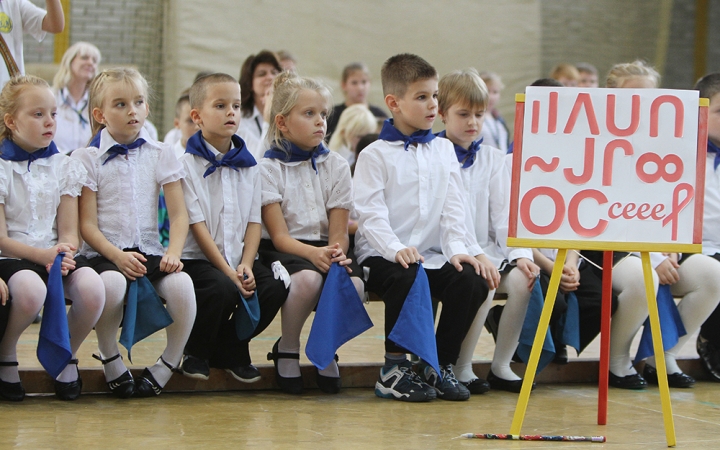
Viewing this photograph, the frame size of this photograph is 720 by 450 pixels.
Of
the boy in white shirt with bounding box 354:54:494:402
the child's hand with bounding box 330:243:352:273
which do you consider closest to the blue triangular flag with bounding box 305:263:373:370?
the child's hand with bounding box 330:243:352:273

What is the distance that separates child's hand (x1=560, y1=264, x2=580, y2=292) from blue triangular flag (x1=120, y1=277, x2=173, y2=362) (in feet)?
4.80

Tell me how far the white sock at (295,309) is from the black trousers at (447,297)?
0.24 metres

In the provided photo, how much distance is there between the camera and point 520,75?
29.7 feet

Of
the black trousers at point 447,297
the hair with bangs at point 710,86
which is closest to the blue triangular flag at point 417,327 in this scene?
the black trousers at point 447,297

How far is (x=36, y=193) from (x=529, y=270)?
5.79 ft

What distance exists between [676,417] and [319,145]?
161 centimetres

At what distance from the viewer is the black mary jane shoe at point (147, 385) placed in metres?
3.22

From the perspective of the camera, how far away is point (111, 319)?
3201 mm

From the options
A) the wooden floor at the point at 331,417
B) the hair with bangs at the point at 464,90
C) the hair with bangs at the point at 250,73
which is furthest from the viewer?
the hair with bangs at the point at 250,73

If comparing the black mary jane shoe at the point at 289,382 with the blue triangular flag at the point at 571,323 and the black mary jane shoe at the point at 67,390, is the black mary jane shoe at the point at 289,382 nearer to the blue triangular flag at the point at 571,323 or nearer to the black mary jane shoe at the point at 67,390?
the black mary jane shoe at the point at 67,390

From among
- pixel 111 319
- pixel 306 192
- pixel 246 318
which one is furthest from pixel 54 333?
pixel 306 192

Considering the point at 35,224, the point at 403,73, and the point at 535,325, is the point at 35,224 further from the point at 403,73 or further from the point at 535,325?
the point at 535,325

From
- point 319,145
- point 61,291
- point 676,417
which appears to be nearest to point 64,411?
point 61,291

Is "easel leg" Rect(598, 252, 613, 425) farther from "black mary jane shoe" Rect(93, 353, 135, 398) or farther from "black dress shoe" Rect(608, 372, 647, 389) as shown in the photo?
"black mary jane shoe" Rect(93, 353, 135, 398)
